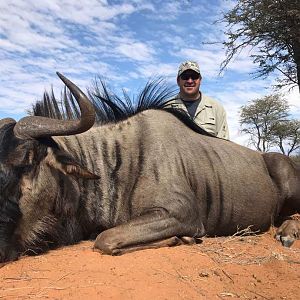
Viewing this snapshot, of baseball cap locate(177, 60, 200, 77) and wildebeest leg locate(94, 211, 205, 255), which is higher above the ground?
baseball cap locate(177, 60, 200, 77)

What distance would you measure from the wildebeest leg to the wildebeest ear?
0.48 metres

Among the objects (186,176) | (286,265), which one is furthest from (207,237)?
(286,265)

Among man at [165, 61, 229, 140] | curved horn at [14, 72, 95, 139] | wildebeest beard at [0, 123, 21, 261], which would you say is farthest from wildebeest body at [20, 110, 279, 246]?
man at [165, 61, 229, 140]

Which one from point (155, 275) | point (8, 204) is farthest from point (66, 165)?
point (155, 275)

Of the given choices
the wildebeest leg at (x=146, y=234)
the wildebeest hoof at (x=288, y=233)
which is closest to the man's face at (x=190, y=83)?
the wildebeest hoof at (x=288, y=233)

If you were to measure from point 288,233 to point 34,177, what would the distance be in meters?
2.69

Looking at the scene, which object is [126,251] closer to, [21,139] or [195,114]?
[21,139]

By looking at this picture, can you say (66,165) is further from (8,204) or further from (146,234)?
(146,234)

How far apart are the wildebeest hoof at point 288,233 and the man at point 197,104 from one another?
202 centimetres

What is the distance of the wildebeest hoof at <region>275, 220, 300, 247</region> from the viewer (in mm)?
4648

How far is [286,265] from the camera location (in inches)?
137

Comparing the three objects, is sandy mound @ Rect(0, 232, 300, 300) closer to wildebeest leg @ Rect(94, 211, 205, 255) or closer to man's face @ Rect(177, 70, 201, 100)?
→ wildebeest leg @ Rect(94, 211, 205, 255)

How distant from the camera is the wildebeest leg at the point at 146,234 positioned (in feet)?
11.7

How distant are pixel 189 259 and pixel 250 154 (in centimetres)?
251
